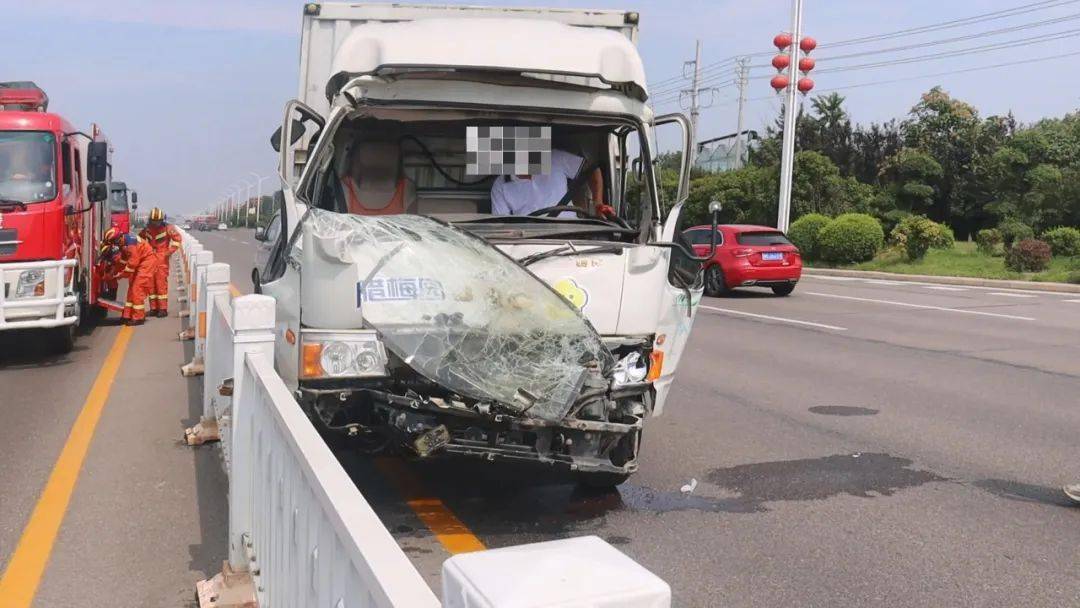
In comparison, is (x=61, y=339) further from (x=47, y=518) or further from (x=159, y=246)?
(x=47, y=518)

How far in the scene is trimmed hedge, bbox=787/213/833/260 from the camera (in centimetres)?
3309

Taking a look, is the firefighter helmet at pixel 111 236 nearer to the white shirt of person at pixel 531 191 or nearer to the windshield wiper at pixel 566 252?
the white shirt of person at pixel 531 191

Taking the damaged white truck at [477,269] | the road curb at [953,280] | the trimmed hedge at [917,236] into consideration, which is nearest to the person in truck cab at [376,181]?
the damaged white truck at [477,269]

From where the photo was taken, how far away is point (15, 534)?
5.38m

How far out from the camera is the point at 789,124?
3297cm

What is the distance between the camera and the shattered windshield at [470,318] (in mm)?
4965

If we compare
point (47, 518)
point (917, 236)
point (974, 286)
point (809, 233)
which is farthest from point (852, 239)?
point (47, 518)

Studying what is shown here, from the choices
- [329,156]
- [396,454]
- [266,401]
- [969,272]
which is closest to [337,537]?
[266,401]

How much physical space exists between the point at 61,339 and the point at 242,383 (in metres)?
8.54

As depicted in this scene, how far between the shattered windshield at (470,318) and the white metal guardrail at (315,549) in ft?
A: 2.49

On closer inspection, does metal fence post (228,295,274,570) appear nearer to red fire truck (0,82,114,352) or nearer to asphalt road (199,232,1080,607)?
asphalt road (199,232,1080,607)

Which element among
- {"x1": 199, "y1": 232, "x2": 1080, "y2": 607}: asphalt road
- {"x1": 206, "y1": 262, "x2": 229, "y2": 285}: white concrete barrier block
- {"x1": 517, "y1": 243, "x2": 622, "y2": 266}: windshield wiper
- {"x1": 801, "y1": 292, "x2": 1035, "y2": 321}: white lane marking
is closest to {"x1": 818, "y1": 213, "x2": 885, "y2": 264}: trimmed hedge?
{"x1": 801, "y1": 292, "x2": 1035, "y2": 321}: white lane marking

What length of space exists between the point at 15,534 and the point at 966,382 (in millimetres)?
8448

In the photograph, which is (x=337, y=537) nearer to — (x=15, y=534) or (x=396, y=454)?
(x=396, y=454)
